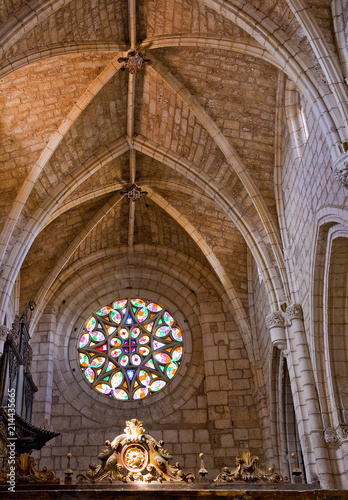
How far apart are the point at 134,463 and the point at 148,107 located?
6.73 meters

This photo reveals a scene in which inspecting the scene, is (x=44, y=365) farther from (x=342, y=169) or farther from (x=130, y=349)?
(x=342, y=169)

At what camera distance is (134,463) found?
8.83 metres

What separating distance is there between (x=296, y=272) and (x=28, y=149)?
5151 mm

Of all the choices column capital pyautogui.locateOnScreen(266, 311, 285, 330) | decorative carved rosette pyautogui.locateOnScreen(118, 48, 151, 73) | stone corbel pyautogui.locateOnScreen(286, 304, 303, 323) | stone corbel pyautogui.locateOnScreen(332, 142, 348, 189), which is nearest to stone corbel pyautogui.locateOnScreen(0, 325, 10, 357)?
column capital pyautogui.locateOnScreen(266, 311, 285, 330)

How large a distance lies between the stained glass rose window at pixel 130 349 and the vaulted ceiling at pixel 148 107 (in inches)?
74.9

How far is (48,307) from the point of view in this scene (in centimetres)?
1460

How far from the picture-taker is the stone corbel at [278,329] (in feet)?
33.7

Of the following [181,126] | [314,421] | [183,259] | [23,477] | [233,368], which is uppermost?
[181,126]

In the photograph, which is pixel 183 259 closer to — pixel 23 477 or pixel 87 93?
pixel 87 93

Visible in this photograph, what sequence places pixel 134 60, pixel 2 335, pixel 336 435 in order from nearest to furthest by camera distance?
pixel 336 435 < pixel 2 335 < pixel 134 60

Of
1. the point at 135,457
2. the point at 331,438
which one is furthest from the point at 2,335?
the point at 331,438

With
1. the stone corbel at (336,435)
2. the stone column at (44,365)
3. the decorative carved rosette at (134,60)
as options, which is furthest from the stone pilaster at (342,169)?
the stone column at (44,365)

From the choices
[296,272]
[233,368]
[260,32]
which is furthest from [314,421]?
[260,32]

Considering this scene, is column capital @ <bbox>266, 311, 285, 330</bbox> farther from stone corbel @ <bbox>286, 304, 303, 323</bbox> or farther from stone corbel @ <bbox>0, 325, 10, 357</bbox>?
stone corbel @ <bbox>0, 325, 10, 357</bbox>
